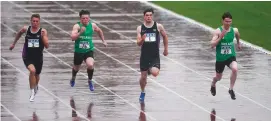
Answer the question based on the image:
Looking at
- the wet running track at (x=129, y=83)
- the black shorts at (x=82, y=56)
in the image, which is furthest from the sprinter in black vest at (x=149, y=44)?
the black shorts at (x=82, y=56)

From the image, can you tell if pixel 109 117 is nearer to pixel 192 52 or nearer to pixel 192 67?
pixel 192 67

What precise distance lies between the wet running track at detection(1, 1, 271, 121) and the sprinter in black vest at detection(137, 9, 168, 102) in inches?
28.2

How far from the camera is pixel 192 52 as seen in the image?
2798cm

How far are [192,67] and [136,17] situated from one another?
10.5 meters

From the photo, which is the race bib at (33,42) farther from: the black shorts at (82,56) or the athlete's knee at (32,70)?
the black shorts at (82,56)

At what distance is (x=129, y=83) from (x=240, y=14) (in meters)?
Result: 13.8

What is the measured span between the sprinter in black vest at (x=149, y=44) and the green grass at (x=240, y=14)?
8.79m

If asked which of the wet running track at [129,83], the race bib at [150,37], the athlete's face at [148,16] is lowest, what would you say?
the wet running track at [129,83]

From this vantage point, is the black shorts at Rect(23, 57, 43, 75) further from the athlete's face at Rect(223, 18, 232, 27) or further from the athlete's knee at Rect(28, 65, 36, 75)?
the athlete's face at Rect(223, 18, 232, 27)

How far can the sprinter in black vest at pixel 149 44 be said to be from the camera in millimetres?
20172

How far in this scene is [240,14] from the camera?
36.0 meters

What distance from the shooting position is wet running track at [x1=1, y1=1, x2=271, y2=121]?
19375 millimetres

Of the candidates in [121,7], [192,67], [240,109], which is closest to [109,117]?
[240,109]

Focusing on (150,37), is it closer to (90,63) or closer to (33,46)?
(90,63)
